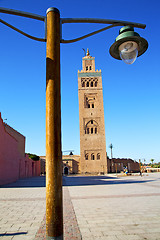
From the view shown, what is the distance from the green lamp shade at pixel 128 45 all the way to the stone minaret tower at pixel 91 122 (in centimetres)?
3816

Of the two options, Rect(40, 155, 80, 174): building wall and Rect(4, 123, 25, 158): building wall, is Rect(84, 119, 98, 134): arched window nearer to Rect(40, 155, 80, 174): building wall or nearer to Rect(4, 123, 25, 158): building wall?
Rect(40, 155, 80, 174): building wall

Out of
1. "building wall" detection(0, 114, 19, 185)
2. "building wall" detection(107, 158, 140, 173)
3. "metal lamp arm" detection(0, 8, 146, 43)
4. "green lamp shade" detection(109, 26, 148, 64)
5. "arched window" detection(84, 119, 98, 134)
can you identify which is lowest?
"building wall" detection(107, 158, 140, 173)

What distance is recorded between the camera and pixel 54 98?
213cm

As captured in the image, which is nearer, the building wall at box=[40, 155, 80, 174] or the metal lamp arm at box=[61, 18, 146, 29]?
the metal lamp arm at box=[61, 18, 146, 29]

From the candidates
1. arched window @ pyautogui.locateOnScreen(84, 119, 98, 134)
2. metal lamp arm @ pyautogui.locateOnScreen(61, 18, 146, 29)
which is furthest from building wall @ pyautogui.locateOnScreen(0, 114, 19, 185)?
arched window @ pyautogui.locateOnScreen(84, 119, 98, 134)

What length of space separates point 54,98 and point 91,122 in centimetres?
4022

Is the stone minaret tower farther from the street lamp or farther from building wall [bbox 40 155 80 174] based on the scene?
the street lamp

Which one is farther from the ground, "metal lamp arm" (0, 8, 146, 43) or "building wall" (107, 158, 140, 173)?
"metal lamp arm" (0, 8, 146, 43)

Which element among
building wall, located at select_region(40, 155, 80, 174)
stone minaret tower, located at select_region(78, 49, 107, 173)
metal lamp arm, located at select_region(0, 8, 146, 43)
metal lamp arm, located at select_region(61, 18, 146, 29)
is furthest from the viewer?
building wall, located at select_region(40, 155, 80, 174)

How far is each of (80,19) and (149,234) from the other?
3.62 m

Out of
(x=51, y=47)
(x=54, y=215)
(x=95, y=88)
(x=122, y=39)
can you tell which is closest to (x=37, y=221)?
(x=54, y=215)

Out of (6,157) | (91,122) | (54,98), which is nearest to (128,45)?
(54,98)

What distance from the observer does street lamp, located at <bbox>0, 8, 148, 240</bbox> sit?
193 cm

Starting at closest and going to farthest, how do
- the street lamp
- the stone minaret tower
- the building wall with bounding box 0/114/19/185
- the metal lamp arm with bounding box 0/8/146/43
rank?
the street lamp, the metal lamp arm with bounding box 0/8/146/43, the building wall with bounding box 0/114/19/185, the stone minaret tower
